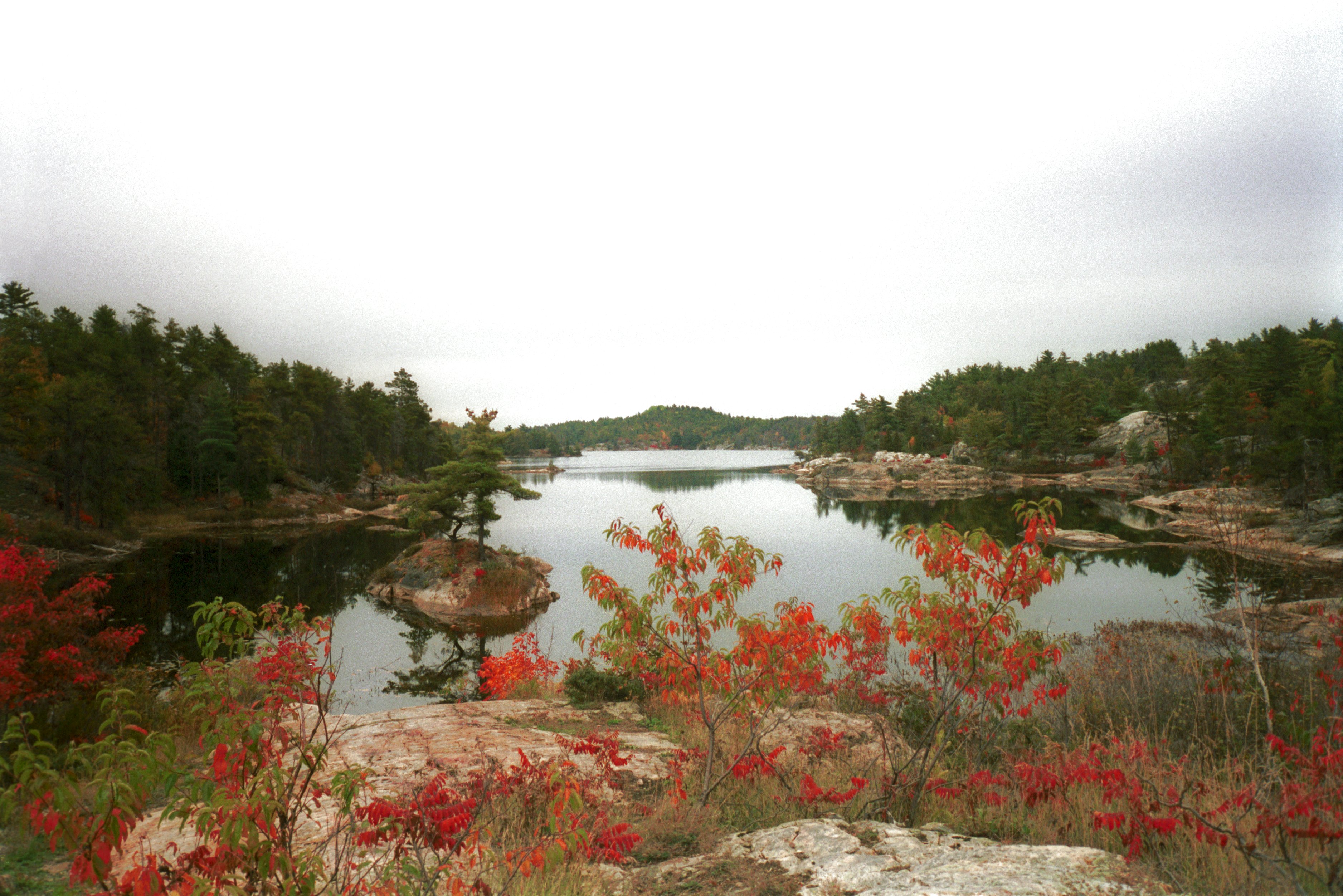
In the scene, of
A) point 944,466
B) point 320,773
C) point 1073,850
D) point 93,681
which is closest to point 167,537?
point 93,681

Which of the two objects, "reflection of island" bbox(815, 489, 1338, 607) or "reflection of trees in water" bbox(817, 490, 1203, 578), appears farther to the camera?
"reflection of trees in water" bbox(817, 490, 1203, 578)

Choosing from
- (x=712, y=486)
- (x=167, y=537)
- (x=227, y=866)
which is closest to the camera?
(x=227, y=866)

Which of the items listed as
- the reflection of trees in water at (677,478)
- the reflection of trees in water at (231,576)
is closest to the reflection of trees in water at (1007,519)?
the reflection of trees in water at (677,478)

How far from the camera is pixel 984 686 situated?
574 cm

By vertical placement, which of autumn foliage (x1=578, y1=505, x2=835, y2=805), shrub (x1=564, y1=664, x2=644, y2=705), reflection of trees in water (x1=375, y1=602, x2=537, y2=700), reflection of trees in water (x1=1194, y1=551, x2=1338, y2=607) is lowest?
A: reflection of trees in water (x1=375, y1=602, x2=537, y2=700)

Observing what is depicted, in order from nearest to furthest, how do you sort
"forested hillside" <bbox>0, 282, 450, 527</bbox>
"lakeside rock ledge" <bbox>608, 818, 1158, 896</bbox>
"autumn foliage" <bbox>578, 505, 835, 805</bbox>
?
"lakeside rock ledge" <bbox>608, 818, 1158, 896</bbox>
"autumn foliage" <bbox>578, 505, 835, 805</bbox>
"forested hillside" <bbox>0, 282, 450, 527</bbox>

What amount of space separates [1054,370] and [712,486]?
5753 cm

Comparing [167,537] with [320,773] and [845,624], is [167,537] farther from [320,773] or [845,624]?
[845,624]

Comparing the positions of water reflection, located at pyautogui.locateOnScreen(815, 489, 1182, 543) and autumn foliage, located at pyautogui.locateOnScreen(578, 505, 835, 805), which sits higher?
autumn foliage, located at pyautogui.locateOnScreen(578, 505, 835, 805)

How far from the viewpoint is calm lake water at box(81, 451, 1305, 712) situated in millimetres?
17469

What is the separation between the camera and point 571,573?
26578 mm

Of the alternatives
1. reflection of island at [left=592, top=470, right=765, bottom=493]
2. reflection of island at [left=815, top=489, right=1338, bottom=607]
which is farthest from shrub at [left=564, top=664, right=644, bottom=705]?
reflection of island at [left=592, top=470, right=765, bottom=493]

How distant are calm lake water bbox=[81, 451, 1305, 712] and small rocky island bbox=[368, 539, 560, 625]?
80 cm

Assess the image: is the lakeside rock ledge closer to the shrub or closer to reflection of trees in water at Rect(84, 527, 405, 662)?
the shrub
